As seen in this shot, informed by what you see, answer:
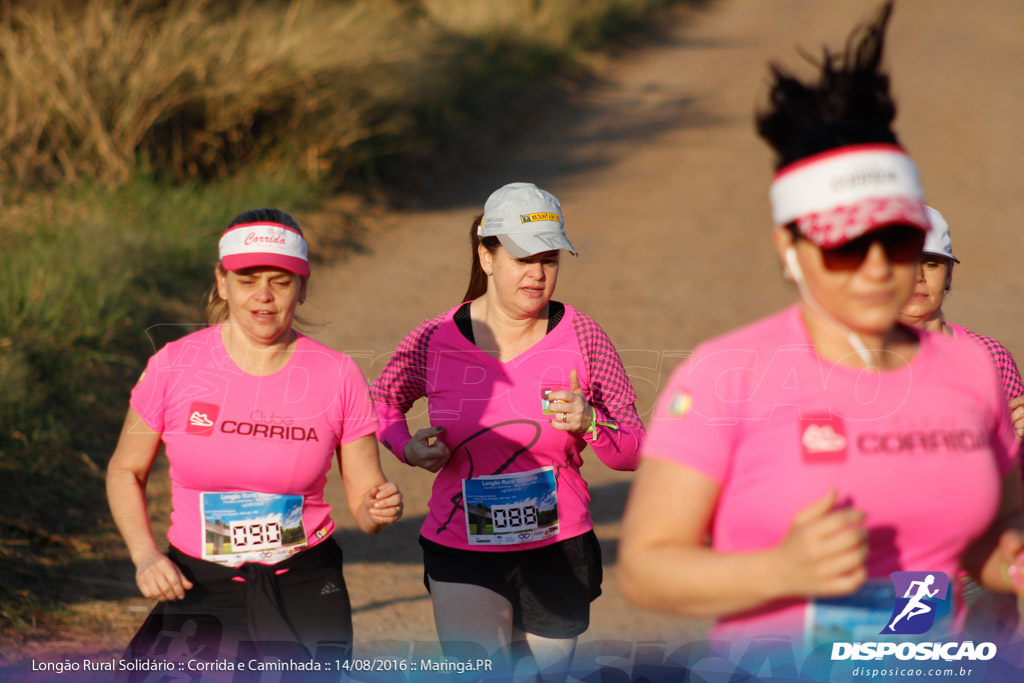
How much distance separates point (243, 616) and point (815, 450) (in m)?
2.00

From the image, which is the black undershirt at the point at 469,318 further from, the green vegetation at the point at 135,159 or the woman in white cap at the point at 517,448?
the green vegetation at the point at 135,159

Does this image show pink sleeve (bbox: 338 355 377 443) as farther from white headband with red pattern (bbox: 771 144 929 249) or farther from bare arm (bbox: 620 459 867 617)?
white headband with red pattern (bbox: 771 144 929 249)

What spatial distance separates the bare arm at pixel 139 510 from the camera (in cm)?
304

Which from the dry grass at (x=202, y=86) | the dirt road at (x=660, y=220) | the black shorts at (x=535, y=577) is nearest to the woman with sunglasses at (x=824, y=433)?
the black shorts at (x=535, y=577)

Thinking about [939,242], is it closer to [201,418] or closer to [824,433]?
[824,433]

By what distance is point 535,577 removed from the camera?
3.47 metres

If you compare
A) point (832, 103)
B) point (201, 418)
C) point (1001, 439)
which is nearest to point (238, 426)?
point (201, 418)

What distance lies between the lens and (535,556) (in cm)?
Answer: 348

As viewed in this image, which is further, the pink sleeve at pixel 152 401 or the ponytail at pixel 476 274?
the ponytail at pixel 476 274

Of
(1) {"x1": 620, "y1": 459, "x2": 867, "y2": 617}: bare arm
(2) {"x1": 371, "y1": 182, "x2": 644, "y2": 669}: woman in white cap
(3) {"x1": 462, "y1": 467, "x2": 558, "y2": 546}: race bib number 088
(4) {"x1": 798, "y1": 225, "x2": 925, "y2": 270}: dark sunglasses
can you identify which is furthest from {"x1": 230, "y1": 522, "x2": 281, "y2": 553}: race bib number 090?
(4) {"x1": 798, "y1": 225, "x2": 925, "y2": 270}: dark sunglasses

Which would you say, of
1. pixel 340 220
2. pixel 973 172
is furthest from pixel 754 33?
pixel 340 220

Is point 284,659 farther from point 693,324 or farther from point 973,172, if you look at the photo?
point 973,172

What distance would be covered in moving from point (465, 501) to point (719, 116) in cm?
1529

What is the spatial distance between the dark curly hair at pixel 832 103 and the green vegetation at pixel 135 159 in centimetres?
406
